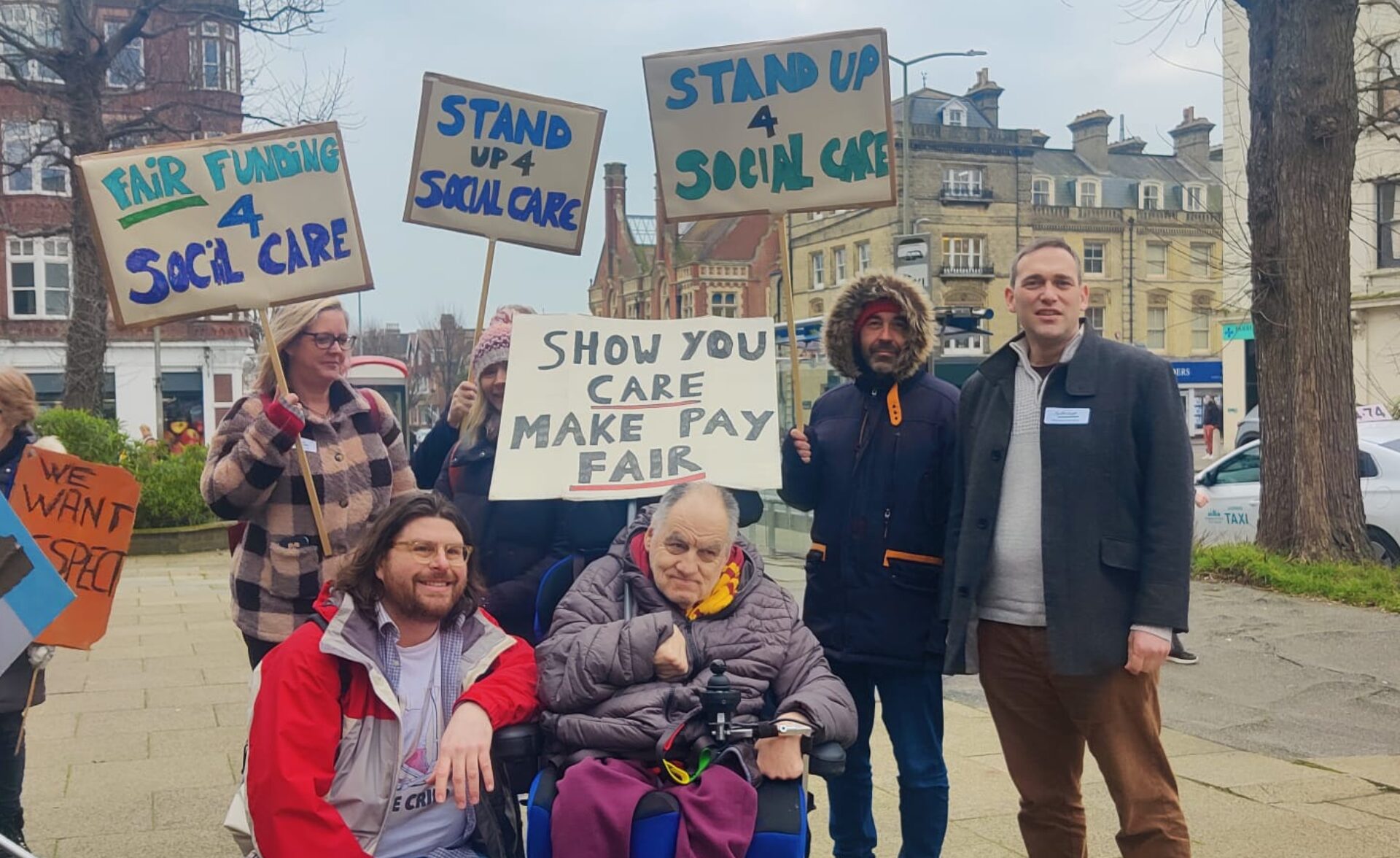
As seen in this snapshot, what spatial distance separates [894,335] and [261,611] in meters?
2.18

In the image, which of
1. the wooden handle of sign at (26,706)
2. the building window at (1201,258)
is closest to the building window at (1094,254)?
the building window at (1201,258)

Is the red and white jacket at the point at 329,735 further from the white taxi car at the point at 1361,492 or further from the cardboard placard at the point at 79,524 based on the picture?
the white taxi car at the point at 1361,492

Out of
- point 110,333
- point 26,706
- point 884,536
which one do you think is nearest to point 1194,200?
point 110,333

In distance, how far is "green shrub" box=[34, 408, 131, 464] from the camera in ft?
53.6

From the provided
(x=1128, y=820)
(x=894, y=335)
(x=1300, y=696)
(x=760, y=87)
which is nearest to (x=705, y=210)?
(x=760, y=87)

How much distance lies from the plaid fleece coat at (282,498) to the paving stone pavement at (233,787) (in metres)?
1.27

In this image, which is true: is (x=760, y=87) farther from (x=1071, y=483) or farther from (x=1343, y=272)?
(x=1343, y=272)

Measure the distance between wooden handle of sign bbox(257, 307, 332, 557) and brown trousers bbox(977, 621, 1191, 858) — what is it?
2026 millimetres

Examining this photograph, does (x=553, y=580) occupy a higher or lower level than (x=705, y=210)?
lower

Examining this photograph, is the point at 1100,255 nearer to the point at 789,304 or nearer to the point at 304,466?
the point at 789,304

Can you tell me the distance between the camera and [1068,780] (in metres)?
3.71

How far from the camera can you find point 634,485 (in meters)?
3.90

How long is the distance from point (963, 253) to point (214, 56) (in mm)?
30995

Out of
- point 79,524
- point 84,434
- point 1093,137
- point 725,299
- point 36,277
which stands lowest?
point 79,524
